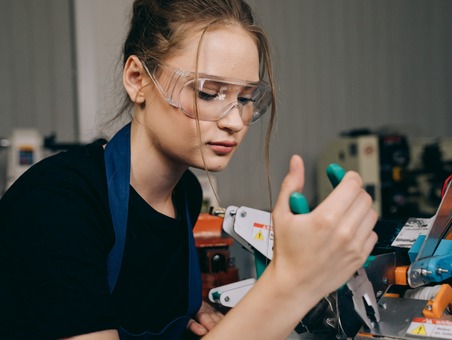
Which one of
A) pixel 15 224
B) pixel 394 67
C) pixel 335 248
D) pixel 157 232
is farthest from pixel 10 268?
pixel 394 67

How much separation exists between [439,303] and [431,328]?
83 millimetres

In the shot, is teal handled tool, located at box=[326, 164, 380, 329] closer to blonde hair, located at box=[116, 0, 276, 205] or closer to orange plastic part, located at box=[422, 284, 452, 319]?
orange plastic part, located at box=[422, 284, 452, 319]

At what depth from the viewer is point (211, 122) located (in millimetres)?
1045

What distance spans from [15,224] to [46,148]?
1914 mm

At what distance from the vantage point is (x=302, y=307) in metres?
0.76

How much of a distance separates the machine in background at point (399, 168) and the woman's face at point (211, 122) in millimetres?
2601

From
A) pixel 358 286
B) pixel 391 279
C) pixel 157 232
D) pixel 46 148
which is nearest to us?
pixel 358 286

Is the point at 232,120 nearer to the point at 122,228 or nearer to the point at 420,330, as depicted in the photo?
the point at 122,228

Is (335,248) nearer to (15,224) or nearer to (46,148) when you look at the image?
(15,224)

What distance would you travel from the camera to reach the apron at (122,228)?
1.06 meters

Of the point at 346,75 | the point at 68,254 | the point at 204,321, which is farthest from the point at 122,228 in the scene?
the point at 346,75

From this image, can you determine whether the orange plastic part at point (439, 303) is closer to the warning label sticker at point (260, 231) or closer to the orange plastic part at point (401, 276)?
the orange plastic part at point (401, 276)

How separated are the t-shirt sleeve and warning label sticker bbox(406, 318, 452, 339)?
19.0 inches

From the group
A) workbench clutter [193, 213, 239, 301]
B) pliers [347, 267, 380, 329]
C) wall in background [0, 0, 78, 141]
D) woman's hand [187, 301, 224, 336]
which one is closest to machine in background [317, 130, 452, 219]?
wall in background [0, 0, 78, 141]
